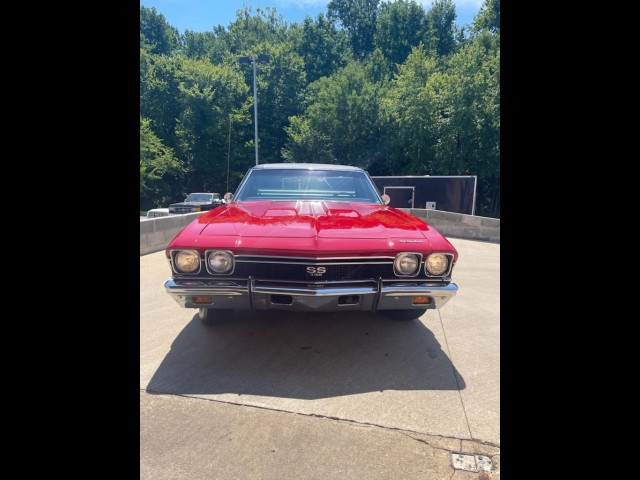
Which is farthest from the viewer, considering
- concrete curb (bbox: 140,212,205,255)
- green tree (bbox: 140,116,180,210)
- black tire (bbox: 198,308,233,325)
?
green tree (bbox: 140,116,180,210)

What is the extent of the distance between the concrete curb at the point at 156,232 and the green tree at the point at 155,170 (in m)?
17.7

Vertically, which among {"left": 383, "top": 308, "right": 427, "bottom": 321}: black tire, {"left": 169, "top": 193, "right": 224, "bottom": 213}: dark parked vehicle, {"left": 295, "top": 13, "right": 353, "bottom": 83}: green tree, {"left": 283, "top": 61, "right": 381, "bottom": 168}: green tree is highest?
{"left": 295, "top": 13, "right": 353, "bottom": 83}: green tree

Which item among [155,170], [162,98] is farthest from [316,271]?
[162,98]

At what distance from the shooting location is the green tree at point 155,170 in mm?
24719

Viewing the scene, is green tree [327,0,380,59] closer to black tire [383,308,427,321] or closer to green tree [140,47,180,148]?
green tree [140,47,180,148]

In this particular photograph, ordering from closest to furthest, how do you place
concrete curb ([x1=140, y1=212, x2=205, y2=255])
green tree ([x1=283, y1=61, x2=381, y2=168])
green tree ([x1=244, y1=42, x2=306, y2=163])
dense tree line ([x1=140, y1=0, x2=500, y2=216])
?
concrete curb ([x1=140, y1=212, x2=205, y2=255]), dense tree line ([x1=140, y1=0, x2=500, y2=216]), green tree ([x1=283, y1=61, x2=381, y2=168]), green tree ([x1=244, y1=42, x2=306, y2=163])

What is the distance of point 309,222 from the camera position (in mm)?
2824

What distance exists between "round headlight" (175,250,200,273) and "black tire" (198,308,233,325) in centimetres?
90

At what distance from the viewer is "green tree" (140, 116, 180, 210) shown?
2472cm

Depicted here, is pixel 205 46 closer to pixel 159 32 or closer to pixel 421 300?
pixel 159 32

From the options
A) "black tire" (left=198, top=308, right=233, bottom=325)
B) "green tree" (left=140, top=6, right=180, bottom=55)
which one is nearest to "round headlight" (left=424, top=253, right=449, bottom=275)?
"black tire" (left=198, top=308, right=233, bottom=325)

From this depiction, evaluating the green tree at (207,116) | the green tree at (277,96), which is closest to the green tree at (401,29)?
the green tree at (277,96)
